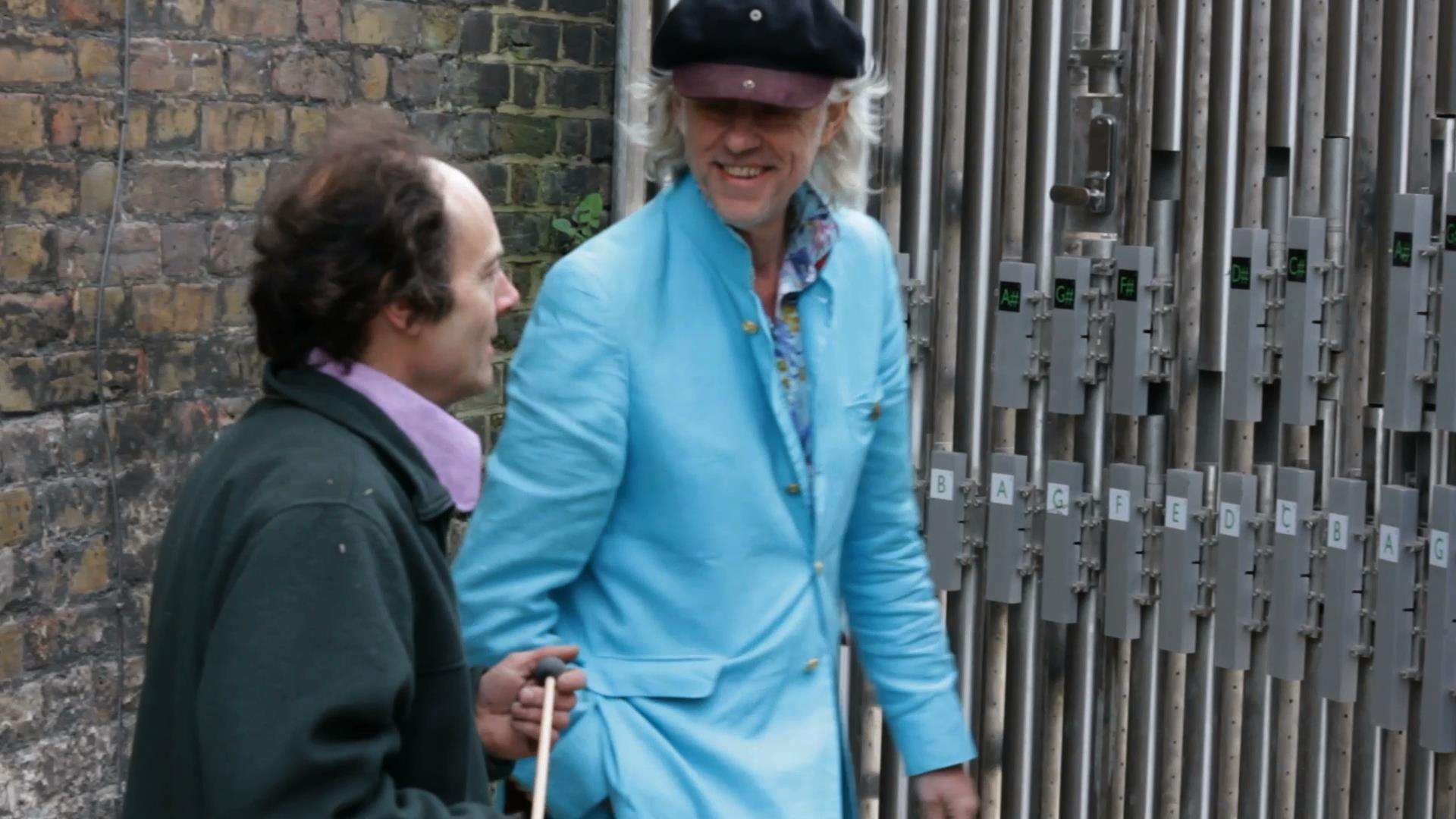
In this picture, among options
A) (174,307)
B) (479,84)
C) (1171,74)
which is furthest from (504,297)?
(479,84)

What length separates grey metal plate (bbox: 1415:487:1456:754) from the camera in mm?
4301

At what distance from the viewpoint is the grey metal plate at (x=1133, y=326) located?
4742 mm

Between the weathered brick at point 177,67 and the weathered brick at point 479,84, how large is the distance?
83cm

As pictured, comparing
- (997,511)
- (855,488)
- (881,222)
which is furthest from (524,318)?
(855,488)

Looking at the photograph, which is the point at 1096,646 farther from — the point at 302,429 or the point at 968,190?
the point at 302,429

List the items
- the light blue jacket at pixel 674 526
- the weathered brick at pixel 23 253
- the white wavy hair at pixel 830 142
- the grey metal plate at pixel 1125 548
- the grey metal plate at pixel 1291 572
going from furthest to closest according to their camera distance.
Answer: the grey metal plate at pixel 1125 548
the grey metal plate at pixel 1291 572
the weathered brick at pixel 23 253
the white wavy hair at pixel 830 142
the light blue jacket at pixel 674 526

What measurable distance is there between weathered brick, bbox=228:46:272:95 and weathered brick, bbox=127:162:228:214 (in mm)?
176

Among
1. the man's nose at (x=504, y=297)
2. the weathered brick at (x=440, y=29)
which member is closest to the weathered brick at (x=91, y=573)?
the weathered brick at (x=440, y=29)

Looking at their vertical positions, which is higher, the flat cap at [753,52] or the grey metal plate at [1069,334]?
the flat cap at [753,52]

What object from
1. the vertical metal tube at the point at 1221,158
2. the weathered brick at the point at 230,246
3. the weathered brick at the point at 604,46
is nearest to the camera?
the weathered brick at the point at 230,246

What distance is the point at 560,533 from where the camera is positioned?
110 inches

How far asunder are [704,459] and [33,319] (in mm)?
1604

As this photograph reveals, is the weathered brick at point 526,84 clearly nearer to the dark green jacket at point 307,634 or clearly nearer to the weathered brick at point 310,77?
the weathered brick at point 310,77

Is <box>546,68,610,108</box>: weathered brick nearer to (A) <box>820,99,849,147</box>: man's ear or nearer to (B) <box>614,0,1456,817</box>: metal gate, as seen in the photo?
(B) <box>614,0,1456,817</box>: metal gate
